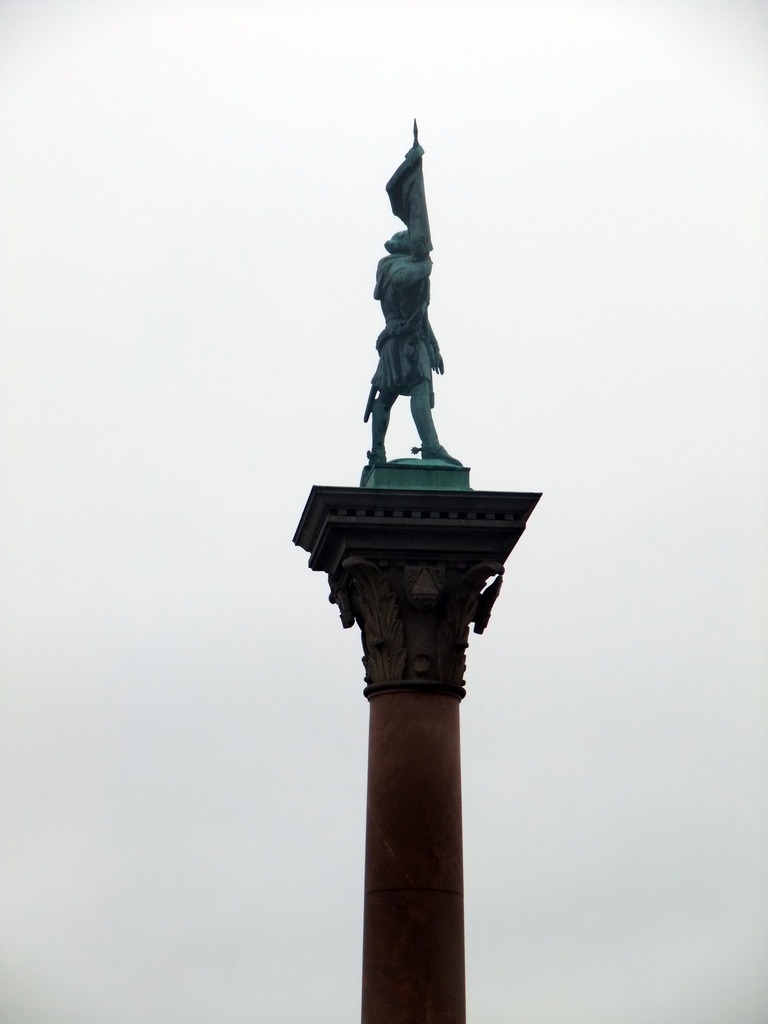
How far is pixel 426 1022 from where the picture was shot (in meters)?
19.9

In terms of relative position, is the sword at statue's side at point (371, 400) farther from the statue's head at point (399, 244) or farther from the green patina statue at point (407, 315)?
the statue's head at point (399, 244)

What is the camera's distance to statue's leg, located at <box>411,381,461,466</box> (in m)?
22.5

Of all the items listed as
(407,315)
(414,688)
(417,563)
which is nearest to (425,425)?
(407,315)

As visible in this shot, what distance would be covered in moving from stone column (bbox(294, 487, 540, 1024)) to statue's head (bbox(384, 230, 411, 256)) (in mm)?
3863

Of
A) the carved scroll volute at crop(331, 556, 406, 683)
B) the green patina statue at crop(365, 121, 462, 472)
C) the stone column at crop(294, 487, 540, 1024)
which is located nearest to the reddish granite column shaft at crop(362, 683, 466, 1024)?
the stone column at crop(294, 487, 540, 1024)

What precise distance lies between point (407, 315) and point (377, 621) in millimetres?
4388

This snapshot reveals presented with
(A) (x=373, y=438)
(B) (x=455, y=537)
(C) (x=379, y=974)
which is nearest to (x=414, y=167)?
(A) (x=373, y=438)

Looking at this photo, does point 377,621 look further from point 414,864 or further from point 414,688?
point 414,864

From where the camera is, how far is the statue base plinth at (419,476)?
2197cm

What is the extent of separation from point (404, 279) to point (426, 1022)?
9.36 m

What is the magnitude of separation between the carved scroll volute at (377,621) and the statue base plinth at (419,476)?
1.17 m

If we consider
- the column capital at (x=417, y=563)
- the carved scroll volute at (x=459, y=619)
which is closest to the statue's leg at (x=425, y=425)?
the column capital at (x=417, y=563)

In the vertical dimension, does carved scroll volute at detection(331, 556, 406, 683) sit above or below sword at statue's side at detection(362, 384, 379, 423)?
below

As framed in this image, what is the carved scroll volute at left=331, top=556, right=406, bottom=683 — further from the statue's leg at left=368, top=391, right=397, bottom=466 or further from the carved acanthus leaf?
the statue's leg at left=368, top=391, right=397, bottom=466
